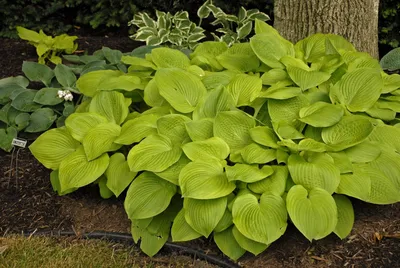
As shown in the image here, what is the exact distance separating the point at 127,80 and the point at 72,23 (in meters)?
3.36

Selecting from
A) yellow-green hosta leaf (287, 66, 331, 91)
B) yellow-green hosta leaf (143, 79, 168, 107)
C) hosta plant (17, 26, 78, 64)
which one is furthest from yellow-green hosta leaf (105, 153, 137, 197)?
hosta plant (17, 26, 78, 64)

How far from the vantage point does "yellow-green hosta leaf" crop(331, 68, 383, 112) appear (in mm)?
3604

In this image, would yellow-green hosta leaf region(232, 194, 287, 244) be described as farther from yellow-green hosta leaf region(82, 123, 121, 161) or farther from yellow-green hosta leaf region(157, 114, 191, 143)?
yellow-green hosta leaf region(82, 123, 121, 161)

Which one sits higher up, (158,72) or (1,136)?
(158,72)

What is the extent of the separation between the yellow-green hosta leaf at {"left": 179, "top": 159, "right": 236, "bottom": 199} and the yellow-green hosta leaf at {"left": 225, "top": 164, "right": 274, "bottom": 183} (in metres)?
0.06

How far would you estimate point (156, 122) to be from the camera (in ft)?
11.4

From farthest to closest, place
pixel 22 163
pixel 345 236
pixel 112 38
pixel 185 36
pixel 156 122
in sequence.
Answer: pixel 112 38
pixel 185 36
pixel 22 163
pixel 156 122
pixel 345 236

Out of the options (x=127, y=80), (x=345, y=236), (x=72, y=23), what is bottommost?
(x=72, y=23)

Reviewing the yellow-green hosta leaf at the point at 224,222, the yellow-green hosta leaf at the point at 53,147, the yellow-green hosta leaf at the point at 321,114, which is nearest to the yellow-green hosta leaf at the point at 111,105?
the yellow-green hosta leaf at the point at 53,147

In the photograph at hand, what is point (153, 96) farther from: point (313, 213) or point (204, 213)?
point (313, 213)

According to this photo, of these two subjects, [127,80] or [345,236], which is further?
[127,80]

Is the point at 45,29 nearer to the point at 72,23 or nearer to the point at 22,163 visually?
the point at 72,23

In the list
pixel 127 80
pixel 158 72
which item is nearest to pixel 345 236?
pixel 158 72

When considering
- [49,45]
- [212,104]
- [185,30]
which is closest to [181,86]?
[212,104]
